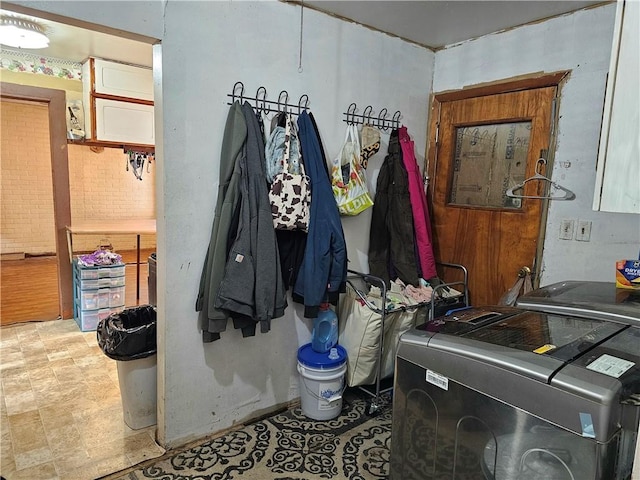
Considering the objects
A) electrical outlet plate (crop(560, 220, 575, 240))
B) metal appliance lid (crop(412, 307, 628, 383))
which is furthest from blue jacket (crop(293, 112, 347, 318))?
electrical outlet plate (crop(560, 220, 575, 240))

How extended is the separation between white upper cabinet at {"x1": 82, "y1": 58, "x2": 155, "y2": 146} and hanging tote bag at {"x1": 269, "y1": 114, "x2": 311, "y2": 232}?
240cm

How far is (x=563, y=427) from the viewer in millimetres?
871

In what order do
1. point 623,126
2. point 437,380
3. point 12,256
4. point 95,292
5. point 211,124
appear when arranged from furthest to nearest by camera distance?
point 12,256, point 95,292, point 211,124, point 437,380, point 623,126

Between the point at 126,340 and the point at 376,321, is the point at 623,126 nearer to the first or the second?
the point at 376,321

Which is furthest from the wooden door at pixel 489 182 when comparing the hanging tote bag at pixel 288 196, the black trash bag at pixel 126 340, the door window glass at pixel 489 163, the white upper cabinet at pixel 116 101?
the white upper cabinet at pixel 116 101

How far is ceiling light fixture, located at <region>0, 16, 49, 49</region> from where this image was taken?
2.95 m

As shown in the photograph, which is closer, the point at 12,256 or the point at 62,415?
the point at 62,415

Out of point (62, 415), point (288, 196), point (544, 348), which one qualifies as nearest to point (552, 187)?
point (288, 196)

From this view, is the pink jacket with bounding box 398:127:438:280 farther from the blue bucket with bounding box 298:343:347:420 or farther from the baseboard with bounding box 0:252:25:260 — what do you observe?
the baseboard with bounding box 0:252:25:260

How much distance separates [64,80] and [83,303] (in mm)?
2606

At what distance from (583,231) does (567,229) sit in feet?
0.26

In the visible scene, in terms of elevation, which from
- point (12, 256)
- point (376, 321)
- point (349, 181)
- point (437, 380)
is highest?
point (349, 181)

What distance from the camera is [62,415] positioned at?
236 centimetres

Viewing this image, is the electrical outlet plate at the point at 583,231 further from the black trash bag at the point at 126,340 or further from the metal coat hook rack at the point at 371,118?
the black trash bag at the point at 126,340
